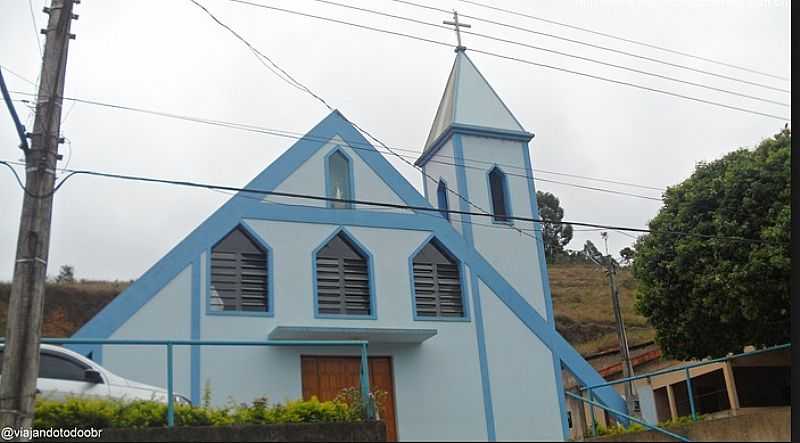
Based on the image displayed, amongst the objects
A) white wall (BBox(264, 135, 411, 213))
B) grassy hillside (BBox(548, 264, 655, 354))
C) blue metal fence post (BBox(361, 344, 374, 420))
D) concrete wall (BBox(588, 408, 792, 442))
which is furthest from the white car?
grassy hillside (BBox(548, 264, 655, 354))

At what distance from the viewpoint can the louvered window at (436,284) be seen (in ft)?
45.0

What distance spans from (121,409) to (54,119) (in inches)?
113

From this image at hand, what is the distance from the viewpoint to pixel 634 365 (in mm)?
22906

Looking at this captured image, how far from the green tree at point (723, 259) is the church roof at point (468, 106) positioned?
3.44 m

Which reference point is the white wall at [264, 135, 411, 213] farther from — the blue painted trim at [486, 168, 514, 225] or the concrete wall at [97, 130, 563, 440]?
the blue painted trim at [486, 168, 514, 225]

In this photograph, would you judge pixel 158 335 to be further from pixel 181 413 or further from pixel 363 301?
pixel 363 301

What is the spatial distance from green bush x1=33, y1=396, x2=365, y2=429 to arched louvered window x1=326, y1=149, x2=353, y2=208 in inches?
177

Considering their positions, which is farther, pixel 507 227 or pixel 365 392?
pixel 507 227

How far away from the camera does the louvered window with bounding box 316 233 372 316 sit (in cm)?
1314

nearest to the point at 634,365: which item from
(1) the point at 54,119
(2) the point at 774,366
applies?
(2) the point at 774,366

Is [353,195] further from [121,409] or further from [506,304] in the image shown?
[121,409]

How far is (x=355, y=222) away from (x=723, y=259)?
645 cm

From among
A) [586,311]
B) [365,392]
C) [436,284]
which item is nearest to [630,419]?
[436,284]

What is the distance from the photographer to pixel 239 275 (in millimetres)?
12617
